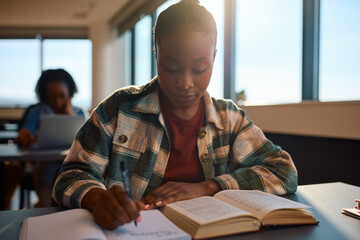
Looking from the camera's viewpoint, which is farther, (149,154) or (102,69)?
(102,69)

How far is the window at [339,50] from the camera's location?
6.55 ft

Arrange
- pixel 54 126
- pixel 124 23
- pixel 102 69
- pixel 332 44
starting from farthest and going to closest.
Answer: pixel 102 69
pixel 124 23
pixel 332 44
pixel 54 126

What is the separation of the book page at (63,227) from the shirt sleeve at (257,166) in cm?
44

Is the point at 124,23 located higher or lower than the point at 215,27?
higher

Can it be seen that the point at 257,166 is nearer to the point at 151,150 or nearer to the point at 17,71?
the point at 151,150

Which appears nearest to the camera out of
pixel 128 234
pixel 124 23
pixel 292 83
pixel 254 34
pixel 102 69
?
pixel 128 234

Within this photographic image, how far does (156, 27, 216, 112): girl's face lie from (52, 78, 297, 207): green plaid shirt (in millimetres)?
120

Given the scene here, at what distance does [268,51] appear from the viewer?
9.43 ft

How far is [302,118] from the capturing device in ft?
7.06

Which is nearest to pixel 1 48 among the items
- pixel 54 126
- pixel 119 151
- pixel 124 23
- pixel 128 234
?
pixel 124 23

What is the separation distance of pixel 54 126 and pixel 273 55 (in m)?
1.88

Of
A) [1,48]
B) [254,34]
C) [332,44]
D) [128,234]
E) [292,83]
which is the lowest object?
[128,234]

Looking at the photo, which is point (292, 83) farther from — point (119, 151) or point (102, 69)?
point (102, 69)

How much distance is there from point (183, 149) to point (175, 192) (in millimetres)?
269
